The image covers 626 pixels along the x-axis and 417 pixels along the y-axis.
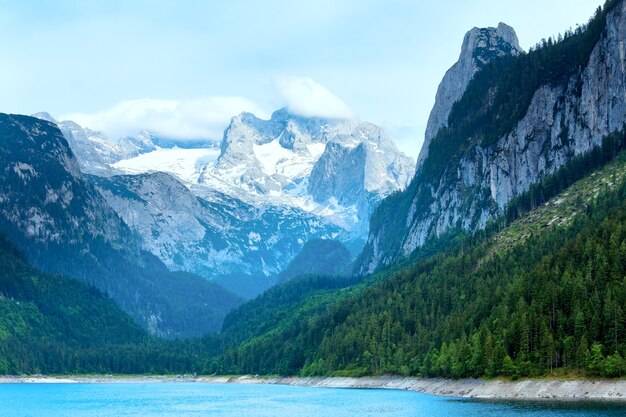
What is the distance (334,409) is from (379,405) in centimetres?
1010

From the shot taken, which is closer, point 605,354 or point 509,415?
point 509,415

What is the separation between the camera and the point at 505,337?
198 metres

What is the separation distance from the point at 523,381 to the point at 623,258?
112ft

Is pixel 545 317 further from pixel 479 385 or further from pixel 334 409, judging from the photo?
pixel 334 409

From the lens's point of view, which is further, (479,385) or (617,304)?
(479,385)

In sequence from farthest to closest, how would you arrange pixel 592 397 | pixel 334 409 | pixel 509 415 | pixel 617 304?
pixel 334 409 → pixel 617 304 → pixel 592 397 → pixel 509 415

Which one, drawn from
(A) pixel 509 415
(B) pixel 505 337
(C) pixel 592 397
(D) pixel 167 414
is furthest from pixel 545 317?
(D) pixel 167 414

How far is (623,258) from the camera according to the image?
194 m

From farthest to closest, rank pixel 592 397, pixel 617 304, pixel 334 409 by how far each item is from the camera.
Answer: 1. pixel 334 409
2. pixel 617 304
3. pixel 592 397

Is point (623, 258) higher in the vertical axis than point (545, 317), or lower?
higher

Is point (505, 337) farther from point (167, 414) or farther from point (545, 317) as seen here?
point (167, 414)

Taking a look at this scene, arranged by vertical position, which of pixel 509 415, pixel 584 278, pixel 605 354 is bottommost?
pixel 509 415

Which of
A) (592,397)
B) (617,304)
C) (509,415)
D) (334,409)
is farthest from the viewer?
(334,409)

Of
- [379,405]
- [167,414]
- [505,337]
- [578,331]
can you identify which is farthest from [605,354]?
[167,414]
